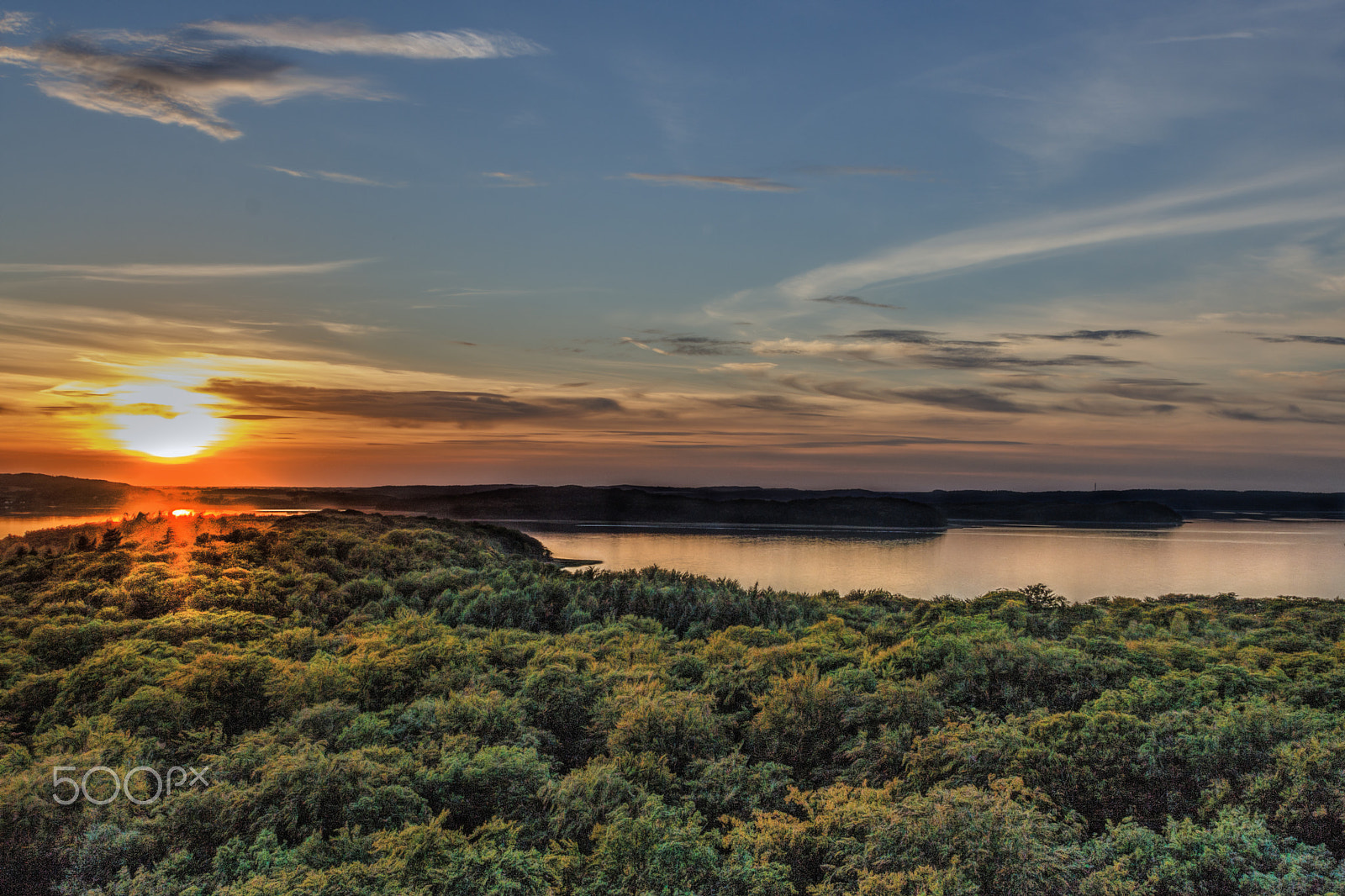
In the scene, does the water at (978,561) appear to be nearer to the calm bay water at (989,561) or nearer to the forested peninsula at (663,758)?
the calm bay water at (989,561)

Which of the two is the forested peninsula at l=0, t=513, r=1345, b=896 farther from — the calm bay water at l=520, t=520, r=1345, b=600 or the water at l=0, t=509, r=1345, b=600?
the water at l=0, t=509, r=1345, b=600

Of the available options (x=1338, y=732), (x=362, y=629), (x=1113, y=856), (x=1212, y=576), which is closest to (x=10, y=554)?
(x=362, y=629)

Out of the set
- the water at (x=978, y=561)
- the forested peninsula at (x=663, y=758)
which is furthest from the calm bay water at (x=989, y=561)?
the forested peninsula at (x=663, y=758)

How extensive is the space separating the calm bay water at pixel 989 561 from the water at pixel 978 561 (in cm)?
7

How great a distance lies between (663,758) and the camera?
6309 millimetres

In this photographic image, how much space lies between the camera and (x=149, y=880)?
16.3 feet

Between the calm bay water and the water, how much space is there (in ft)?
0.23

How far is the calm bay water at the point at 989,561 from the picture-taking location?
29.4m

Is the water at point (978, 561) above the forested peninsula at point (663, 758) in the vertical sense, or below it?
below

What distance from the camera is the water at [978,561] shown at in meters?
29.4

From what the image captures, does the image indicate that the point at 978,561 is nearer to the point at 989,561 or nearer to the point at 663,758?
the point at 989,561

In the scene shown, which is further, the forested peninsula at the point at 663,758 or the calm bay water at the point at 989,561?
the calm bay water at the point at 989,561

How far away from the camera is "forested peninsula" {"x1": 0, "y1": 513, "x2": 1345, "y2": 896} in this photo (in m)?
4.99

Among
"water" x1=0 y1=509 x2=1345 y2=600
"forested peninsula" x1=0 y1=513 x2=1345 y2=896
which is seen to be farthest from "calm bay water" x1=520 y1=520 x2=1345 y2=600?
"forested peninsula" x1=0 y1=513 x2=1345 y2=896
